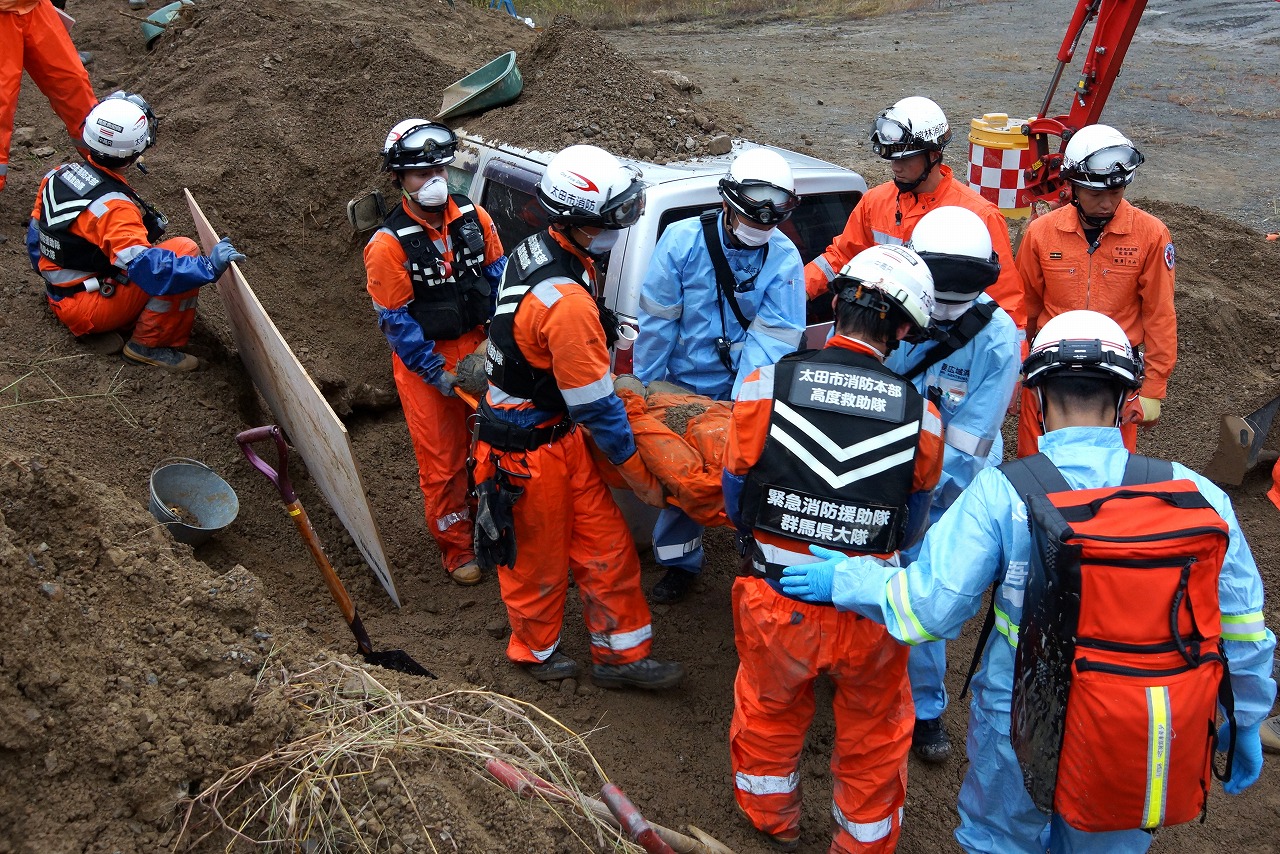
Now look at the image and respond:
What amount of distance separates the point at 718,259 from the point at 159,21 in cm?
936

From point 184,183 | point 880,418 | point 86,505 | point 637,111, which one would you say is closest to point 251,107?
point 184,183

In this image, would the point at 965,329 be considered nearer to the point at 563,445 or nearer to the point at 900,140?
the point at 900,140

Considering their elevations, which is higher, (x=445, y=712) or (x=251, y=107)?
(x=445, y=712)

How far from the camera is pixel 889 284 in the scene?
9.96 feet

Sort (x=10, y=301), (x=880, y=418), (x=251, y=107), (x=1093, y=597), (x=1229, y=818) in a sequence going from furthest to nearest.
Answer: (x=251, y=107), (x=10, y=301), (x=1229, y=818), (x=880, y=418), (x=1093, y=597)

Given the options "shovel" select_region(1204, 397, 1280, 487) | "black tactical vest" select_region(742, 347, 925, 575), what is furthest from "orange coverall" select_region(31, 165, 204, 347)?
"shovel" select_region(1204, 397, 1280, 487)

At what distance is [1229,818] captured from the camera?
384 cm

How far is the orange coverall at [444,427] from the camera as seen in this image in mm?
4812

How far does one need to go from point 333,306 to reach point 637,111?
287 centimetres

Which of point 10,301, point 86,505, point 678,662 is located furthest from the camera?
point 10,301

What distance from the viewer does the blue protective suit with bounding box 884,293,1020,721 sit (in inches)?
147

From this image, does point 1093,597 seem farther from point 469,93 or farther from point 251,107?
point 251,107

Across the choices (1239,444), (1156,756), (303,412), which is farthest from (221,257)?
(1239,444)

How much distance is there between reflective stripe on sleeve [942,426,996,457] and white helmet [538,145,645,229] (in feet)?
5.24
